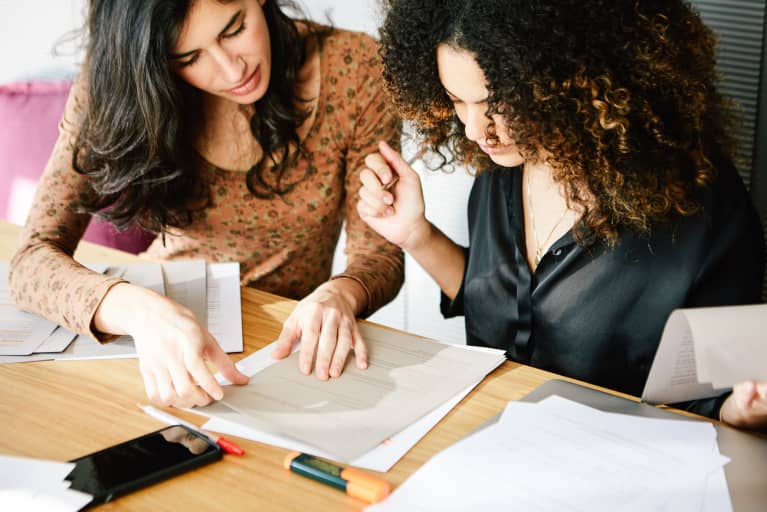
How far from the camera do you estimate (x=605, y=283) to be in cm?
112

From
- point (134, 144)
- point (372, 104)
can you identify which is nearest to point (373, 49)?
point (372, 104)

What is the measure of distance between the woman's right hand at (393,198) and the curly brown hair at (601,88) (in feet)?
0.49

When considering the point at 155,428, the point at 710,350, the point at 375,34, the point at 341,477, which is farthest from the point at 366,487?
the point at 375,34

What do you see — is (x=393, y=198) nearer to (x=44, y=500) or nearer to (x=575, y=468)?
(x=575, y=468)

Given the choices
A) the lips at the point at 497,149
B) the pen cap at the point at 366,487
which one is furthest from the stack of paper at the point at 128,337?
the lips at the point at 497,149

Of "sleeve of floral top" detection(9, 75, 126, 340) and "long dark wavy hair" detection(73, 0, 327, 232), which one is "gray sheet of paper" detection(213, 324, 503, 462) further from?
"long dark wavy hair" detection(73, 0, 327, 232)

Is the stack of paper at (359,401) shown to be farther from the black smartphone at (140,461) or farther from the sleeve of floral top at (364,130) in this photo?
the sleeve of floral top at (364,130)

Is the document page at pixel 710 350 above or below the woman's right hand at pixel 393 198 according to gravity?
below

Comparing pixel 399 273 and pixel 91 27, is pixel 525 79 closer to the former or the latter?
pixel 399 273

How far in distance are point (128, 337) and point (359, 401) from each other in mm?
407

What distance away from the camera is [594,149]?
998 mm

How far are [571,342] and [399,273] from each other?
0.34m

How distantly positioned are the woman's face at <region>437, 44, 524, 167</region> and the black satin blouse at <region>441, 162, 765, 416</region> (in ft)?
0.65

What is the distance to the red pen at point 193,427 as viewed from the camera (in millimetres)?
829
